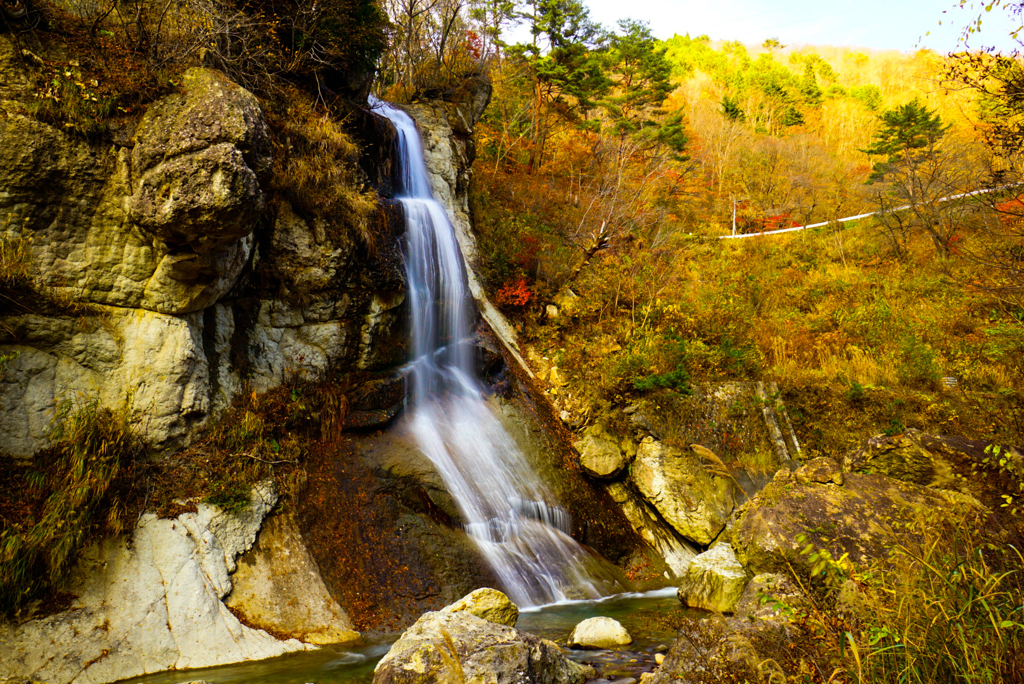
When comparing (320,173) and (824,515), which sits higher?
(320,173)

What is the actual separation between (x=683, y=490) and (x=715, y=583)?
2.29 m

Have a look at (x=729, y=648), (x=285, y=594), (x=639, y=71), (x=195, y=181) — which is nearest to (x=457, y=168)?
(x=195, y=181)

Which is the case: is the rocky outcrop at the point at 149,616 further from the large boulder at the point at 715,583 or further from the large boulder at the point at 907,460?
the large boulder at the point at 907,460

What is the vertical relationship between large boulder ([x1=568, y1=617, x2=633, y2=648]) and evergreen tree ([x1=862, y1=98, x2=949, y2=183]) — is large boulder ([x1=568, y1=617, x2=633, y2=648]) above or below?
below

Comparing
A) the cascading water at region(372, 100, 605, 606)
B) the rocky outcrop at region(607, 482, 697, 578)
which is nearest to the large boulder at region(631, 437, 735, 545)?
the rocky outcrop at region(607, 482, 697, 578)

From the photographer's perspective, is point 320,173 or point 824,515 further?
point 320,173

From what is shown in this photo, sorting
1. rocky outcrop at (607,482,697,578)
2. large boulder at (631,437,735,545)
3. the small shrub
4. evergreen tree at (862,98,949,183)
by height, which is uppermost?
evergreen tree at (862,98,949,183)

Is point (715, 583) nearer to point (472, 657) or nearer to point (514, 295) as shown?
point (472, 657)

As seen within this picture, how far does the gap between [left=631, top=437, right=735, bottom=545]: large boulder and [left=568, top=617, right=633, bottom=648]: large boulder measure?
3.31 meters

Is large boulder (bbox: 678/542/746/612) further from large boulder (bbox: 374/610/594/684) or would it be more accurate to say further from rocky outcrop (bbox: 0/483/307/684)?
rocky outcrop (bbox: 0/483/307/684)

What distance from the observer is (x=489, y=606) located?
17.9ft

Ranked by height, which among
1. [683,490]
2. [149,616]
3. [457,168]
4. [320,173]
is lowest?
[683,490]

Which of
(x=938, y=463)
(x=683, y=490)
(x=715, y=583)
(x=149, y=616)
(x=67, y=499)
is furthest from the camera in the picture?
(x=683, y=490)

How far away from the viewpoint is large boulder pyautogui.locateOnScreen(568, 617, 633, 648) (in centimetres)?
555
